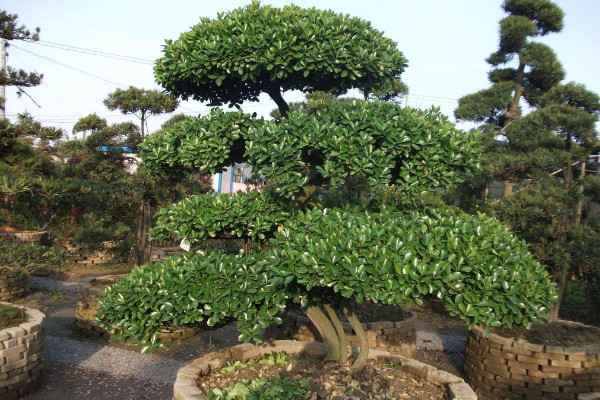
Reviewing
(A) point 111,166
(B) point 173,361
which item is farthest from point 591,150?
(A) point 111,166

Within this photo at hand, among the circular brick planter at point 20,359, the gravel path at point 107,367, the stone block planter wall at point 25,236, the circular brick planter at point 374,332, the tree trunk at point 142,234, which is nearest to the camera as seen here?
the circular brick planter at point 20,359

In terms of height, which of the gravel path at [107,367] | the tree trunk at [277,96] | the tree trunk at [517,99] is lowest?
the gravel path at [107,367]

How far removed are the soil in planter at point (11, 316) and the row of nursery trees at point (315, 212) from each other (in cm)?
273

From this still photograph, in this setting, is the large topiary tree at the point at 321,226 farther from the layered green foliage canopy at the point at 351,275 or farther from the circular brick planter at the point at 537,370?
the circular brick planter at the point at 537,370

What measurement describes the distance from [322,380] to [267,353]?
86cm

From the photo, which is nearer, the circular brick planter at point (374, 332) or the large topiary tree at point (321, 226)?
the large topiary tree at point (321, 226)

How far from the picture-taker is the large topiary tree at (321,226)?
2.73 meters

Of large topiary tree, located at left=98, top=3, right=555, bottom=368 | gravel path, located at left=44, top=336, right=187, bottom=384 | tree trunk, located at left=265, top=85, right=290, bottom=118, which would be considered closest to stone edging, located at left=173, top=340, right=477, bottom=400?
large topiary tree, located at left=98, top=3, right=555, bottom=368

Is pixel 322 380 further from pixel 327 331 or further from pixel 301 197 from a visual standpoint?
pixel 301 197

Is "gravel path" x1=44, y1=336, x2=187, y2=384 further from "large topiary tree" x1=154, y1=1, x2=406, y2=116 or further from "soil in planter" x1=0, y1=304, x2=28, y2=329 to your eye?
"large topiary tree" x1=154, y1=1, x2=406, y2=116

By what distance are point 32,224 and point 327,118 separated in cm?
1210

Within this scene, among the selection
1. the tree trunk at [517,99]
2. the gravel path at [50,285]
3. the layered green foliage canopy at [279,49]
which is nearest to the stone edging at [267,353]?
the layered green foliage canopy at [279,49]

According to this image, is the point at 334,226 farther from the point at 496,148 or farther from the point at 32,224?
the point at 32,224

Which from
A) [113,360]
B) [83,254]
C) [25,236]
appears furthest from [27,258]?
[83,254]
